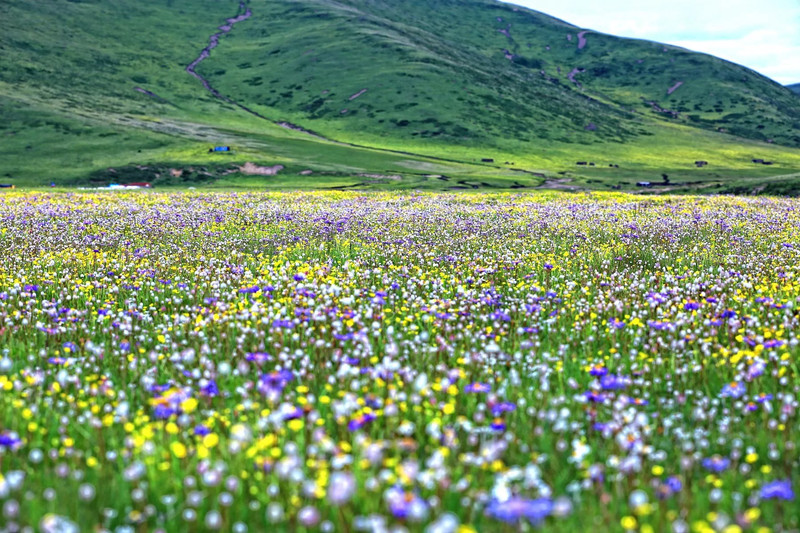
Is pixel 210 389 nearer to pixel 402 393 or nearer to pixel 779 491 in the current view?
pixel 402 393

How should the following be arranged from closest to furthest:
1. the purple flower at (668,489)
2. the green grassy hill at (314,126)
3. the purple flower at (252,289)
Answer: the purple flower at (668,489) → the purple flower at (252,289) → the green grassy hill at (314,126)

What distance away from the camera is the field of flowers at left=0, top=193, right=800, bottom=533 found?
342cm

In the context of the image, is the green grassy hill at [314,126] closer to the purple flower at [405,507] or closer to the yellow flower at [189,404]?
the yellow flower at [189,404]

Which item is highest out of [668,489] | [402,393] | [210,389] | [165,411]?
[668,489]

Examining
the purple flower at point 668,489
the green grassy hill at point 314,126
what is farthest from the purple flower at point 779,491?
the green grassy hill at point 314,126

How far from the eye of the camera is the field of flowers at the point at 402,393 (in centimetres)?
342

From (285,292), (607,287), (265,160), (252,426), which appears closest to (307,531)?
(252,426)

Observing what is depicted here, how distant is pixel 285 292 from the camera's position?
29.2 ft

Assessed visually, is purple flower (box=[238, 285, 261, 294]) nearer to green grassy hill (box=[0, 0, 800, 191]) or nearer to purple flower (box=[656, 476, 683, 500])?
purple flower (box=[656, 476, 683, 500])

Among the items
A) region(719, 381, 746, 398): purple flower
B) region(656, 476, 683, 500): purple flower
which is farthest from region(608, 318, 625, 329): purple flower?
region(656, 476, 683, 500): purple flower

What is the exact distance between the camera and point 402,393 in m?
4.70

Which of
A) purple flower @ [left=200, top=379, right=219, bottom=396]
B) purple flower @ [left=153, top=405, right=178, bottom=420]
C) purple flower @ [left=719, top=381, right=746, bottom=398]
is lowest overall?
purple flower @ [left=200, top=379, right=219, bottom=396]

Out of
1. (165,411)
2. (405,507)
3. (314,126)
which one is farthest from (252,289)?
(314,126)

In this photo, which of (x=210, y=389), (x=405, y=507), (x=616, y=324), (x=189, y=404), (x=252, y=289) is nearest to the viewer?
(x=405, y=507)
